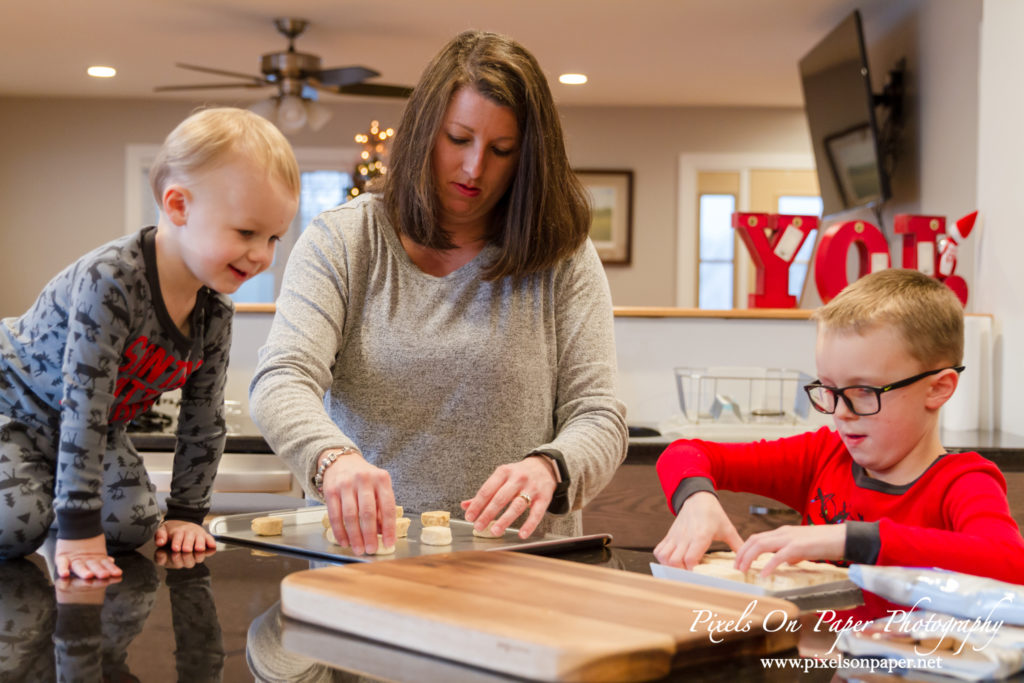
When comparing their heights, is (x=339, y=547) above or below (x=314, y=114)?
below

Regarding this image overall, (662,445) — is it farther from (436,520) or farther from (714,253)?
(714,253)

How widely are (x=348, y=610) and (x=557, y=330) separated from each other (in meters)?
0.73

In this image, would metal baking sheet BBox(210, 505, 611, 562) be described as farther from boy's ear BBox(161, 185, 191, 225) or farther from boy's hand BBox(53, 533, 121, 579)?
boy's ear BBox(161, 185, 191, 225)

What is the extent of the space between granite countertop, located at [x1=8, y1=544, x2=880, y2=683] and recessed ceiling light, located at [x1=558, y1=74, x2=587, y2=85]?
5.79 metres

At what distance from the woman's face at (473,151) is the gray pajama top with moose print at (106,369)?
1.09 ft

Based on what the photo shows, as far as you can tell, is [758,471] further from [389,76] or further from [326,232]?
[389,76]

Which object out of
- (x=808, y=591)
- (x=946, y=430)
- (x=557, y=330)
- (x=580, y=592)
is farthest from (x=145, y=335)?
(x=946, y=430)

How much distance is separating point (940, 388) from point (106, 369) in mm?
918

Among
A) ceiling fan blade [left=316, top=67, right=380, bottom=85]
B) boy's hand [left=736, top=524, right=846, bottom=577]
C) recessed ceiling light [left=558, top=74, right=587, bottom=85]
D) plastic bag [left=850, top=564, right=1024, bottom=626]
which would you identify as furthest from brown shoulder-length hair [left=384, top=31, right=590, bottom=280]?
recessed ceiling light [left=558, top=74, right=587, bottom=85]

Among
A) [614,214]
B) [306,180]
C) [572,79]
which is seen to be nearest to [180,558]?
[572,79]

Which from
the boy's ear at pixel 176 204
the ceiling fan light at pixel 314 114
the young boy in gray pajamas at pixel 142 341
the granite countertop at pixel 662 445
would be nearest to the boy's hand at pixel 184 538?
the young boy in gray pajamas at pixel 142 341

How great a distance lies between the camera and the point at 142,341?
1.17 meters

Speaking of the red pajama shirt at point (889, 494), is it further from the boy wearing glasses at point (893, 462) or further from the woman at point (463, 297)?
the woman at point (463, 297)

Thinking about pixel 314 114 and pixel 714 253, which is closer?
pixel 314 114
